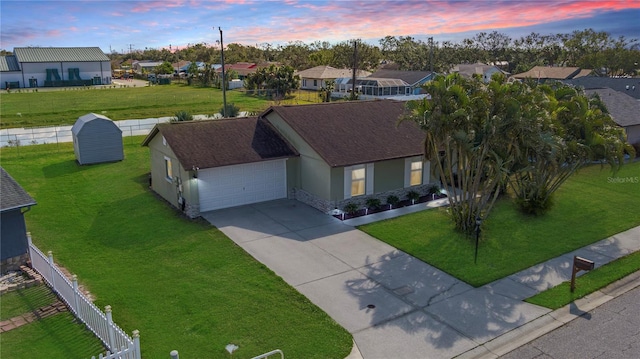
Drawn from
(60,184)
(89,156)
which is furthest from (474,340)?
(89,156)

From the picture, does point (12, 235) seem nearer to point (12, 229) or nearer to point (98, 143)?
point (12, 229)

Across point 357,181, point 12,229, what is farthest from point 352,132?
point 12,229

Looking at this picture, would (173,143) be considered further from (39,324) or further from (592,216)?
(592,216)

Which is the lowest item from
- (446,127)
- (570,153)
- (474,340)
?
(474,340)

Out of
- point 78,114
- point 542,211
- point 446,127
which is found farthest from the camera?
point 78,114

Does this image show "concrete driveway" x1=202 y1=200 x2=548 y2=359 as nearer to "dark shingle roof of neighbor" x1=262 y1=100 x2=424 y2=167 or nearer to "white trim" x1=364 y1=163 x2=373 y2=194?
"white trim" x1=364 y1=163 x2=373 y2=194

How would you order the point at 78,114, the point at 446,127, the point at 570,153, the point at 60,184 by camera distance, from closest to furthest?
the point at 446,127 → the point at 570,153 → the point at 60,184 → the point at 78,114

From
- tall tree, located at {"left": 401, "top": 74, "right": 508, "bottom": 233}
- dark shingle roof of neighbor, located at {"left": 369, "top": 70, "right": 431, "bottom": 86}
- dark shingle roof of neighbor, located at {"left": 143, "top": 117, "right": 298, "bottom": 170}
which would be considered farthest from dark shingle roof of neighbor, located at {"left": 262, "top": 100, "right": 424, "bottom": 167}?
dark shingle roof of neighbor, located at {"left": 369, "top": 70, "right": 431, "bottom": 86}
